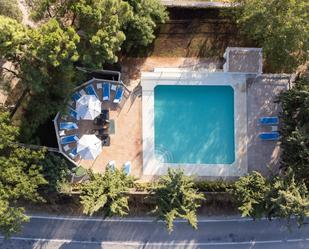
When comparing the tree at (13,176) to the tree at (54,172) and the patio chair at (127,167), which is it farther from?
the patio chair at (127,167)

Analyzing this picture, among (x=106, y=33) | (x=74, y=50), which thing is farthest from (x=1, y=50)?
(x=106, y=33)

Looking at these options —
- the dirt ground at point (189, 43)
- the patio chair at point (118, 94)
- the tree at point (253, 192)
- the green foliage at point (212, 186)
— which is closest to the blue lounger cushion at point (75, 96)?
the patio chair at point (118, 94)

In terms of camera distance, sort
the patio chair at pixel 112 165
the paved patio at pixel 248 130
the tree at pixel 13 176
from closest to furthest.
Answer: the tree at pixel 13 176 → the patio chair at pixel 112 165 → the paved patio at pixel 248 130

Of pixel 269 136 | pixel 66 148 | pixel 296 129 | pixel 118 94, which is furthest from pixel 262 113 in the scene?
pixel 66 148

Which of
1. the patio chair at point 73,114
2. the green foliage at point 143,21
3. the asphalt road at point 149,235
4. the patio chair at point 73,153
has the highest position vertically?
the green foliage at point 143,21

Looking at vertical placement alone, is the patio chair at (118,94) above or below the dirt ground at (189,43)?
below

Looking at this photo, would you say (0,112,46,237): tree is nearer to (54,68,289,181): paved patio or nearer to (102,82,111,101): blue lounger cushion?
(54,68,289,181): paved patio

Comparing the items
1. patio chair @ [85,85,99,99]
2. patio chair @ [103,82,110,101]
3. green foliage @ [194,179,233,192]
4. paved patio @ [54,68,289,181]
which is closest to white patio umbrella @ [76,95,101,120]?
patio chair @ [85,85,99,99]

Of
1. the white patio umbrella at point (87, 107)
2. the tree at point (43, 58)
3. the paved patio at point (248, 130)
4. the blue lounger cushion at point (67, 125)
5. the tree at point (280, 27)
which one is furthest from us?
the paved patio at point (248, 130)

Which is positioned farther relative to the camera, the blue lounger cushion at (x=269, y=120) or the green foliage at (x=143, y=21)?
the blue lounger cushion at (x=269, y=120)
